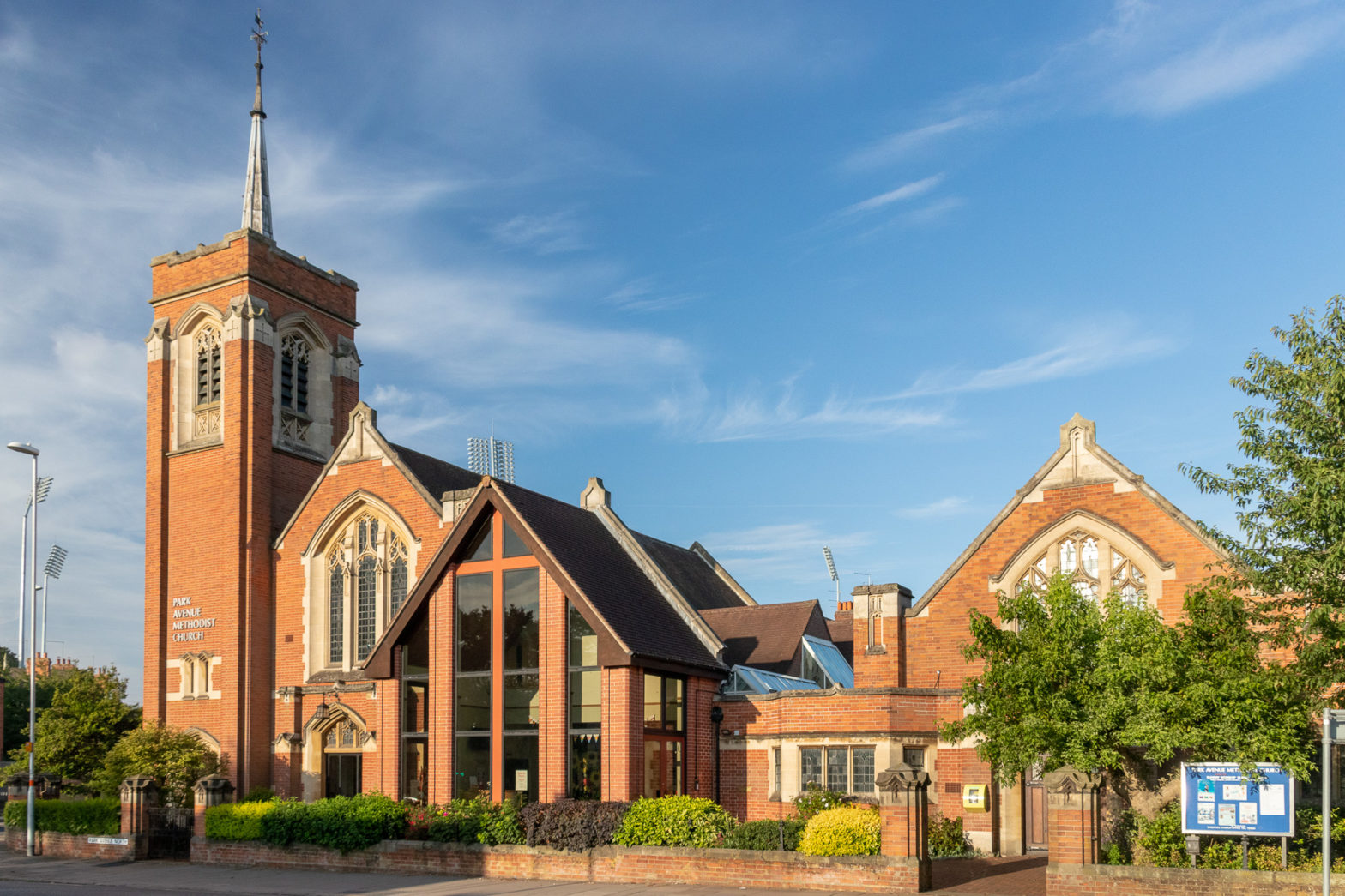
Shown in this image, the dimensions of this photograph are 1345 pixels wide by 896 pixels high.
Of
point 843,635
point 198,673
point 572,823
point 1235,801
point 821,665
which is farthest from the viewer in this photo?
point 843,635

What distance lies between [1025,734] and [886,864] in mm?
3182

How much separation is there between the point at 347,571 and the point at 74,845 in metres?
9.58

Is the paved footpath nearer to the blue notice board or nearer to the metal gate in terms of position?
the metal gate

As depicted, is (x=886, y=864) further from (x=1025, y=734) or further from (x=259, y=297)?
(x=259, y=297)

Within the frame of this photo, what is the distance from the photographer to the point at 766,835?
2209cm

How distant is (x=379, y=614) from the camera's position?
113ft

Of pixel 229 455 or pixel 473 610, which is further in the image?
pixel 229 455

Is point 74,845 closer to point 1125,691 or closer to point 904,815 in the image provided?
point 904,815

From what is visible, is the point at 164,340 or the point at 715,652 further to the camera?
the point at 164,340

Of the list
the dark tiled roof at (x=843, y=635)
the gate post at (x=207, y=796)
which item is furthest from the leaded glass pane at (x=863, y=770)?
the gate post at (x=207, y=796)

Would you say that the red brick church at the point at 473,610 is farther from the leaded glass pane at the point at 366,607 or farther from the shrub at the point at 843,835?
the shrub at the point at 843,835

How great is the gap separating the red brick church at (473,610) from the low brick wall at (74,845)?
478 cm

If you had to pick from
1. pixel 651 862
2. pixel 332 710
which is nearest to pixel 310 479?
pixel 332 710

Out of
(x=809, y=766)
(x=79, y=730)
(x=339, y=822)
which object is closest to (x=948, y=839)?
(x=809, y=766)
